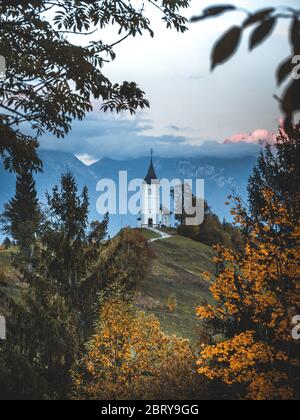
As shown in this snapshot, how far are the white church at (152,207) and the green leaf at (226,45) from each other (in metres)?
140

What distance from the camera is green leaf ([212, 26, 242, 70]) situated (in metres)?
1.86

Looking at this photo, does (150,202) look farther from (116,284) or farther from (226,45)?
(226,45)

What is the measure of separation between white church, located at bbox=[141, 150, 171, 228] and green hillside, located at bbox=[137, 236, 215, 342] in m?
57.0

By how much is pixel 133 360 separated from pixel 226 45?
1762 centimetres

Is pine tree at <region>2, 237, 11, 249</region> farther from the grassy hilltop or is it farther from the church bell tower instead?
the church bell tower

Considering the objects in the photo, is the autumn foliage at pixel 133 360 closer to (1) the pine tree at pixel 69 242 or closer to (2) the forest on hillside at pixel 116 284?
(2) the forest on hillside at pixel 116 284

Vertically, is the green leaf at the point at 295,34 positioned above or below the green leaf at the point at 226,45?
above

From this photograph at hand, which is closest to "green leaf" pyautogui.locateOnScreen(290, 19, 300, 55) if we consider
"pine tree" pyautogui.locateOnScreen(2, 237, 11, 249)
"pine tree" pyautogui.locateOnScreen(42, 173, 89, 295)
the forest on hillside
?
the forest on hillside

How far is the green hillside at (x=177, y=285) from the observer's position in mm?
44569

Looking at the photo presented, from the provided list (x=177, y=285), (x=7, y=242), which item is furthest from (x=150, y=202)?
(x=7, y=242)

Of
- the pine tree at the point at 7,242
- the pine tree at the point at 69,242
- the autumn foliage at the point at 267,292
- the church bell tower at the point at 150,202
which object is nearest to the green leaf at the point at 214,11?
the autumn foliage at the point at 267,292
